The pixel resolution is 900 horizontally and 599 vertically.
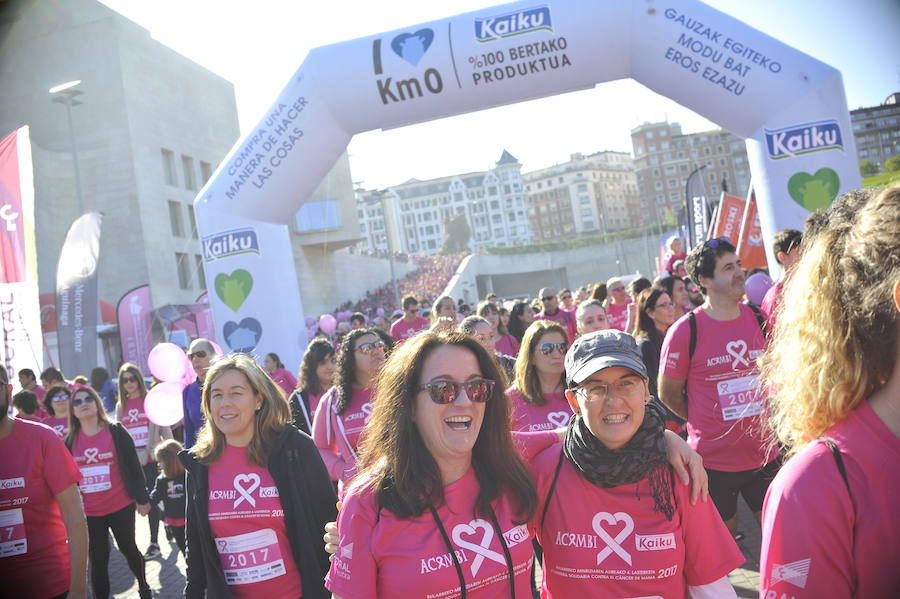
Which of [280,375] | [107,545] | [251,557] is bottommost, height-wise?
[107,545]

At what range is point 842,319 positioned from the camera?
1.45 metres

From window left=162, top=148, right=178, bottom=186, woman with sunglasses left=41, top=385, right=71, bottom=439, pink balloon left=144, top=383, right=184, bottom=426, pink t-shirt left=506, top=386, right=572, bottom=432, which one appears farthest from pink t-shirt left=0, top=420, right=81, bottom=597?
Result: window left=162, top=148, right=178, bottom=186

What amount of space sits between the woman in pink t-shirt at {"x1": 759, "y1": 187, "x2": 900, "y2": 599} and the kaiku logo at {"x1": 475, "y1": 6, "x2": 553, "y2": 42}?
8751 mm

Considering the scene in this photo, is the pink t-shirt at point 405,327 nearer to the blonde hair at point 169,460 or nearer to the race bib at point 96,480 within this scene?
the blonde hair at point 169,460

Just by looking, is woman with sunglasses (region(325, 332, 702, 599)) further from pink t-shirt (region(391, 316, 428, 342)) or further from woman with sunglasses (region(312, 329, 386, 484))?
pink t-shirt (region(391, 316, 428, 342))

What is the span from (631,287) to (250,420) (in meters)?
6.96

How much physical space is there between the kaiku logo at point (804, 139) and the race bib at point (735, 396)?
536cm

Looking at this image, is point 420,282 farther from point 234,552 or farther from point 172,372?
point 234,552

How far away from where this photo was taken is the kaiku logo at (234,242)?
1082 cm

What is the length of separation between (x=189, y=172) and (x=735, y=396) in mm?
46932

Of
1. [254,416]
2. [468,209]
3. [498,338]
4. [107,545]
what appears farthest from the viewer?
[468,209]

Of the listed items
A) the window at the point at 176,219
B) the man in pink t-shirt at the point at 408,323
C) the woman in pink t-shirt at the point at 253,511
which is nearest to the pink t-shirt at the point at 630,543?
the woman in pink t-shirt at the point at 253,511

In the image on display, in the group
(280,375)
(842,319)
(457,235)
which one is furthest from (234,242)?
(457,235)

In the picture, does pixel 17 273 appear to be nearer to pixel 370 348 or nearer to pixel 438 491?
pixel 370 348
